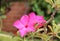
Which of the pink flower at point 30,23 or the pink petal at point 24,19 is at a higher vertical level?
the pink petal at point 24,19

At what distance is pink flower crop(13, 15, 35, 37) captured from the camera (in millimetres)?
664

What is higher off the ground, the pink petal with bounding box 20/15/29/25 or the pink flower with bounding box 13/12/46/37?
the pink petal with bounding box 20/15/29/25

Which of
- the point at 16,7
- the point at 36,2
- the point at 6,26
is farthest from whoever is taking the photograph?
the point at 16,7

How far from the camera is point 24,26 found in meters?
0.69

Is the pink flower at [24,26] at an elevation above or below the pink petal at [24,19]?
below

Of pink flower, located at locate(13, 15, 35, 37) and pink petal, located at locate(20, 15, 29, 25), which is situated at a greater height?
pink petal, located at locate(20, 15, 29, 25)

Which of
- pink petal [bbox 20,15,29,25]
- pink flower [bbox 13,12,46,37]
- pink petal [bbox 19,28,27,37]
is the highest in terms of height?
pink petal [bbox 20,15,29,25]

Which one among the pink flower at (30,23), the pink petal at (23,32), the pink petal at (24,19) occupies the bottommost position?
the pink petal at (23,32)

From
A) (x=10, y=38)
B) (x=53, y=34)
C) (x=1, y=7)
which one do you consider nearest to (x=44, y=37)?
(x=53, y=34)

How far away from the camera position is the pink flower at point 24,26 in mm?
664

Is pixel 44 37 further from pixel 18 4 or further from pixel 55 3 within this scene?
pixel 18 4

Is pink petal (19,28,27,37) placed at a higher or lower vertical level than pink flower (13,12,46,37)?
lower

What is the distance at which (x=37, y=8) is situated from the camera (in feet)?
9.34

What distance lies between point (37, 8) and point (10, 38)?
1.98m
